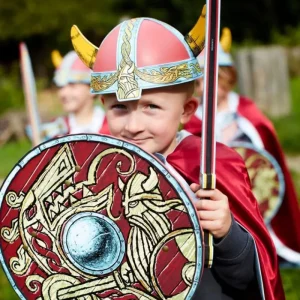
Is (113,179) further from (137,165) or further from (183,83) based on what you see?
(183,83)

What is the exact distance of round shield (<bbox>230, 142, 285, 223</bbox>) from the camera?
5.05 m

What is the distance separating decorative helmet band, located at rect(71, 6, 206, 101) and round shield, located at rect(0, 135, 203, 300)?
0.31 m

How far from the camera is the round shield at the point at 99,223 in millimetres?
2475

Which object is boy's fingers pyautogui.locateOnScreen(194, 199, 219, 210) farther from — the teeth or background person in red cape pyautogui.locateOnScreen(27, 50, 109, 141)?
background person in red cape pyautogui.locateOnScreen(27, 50, 109, 141)

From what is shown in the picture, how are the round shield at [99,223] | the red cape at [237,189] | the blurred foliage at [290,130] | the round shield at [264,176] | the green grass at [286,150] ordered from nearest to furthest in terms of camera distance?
the round shield at [99,223], the red cape at [237,189], the round shield at [264,176], the green grass at [286,150], the blurred foliage at [290,130]

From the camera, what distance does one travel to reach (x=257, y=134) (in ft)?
18.6

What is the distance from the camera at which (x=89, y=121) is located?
22.0 feet

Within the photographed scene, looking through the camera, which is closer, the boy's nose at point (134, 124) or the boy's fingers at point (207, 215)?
the boy's fingers at point (207, 215)

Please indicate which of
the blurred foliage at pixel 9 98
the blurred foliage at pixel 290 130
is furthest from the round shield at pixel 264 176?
the blurred foliage at pixel 9 98

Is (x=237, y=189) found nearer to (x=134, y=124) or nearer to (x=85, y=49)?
(x=134, y=124)

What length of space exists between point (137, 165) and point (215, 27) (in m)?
0.47

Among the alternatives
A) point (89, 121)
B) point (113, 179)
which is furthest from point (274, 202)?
point (113, 179)

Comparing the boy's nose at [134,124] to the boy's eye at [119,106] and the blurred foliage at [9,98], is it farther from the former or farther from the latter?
the blurred foliage at [9,98]

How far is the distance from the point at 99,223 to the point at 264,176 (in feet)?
9.06
